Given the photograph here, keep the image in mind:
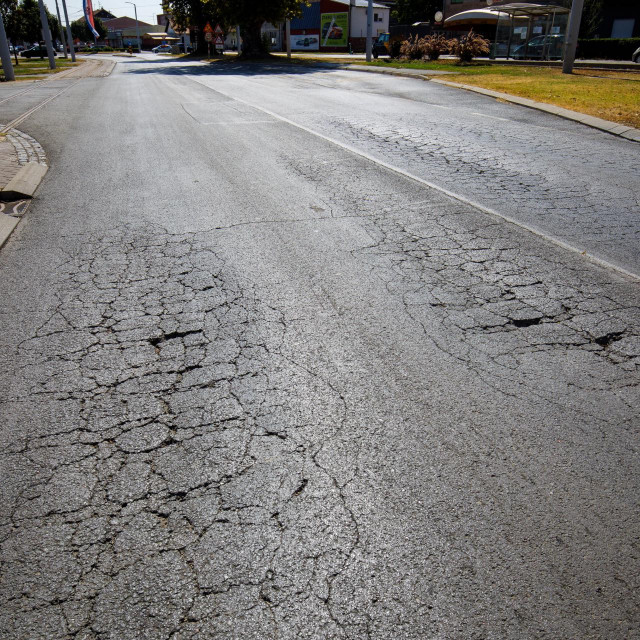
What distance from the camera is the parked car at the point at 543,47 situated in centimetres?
2823

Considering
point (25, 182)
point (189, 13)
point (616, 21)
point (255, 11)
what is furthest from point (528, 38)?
point (189, 13)

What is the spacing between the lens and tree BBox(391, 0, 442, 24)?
63562 mm

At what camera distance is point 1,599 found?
2148 millimetres

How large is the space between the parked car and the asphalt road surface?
2596 centimetres

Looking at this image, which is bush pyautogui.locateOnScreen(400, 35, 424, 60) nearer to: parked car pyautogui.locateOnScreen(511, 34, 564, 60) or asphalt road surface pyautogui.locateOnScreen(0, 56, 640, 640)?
parked car pyautogui.locateOnScreen(511, 34, 564, 60)

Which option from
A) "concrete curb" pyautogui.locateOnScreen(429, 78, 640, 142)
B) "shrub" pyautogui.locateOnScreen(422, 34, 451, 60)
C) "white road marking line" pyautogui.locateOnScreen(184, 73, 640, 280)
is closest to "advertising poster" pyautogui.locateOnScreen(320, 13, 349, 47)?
"shrub" pyautogui.locateOnScreen(422, 34, 451, 60)

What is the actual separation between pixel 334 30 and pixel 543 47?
32636mm

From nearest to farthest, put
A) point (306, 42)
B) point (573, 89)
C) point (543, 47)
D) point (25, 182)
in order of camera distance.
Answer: point (25, 182), point (573, 89), point (543, 47), point (306, 42)

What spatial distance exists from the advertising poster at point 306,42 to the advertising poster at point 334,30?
2.24 feet

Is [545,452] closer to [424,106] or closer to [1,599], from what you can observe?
[1,599]

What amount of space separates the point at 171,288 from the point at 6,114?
45.5ft

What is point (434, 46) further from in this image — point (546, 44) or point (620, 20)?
point (620, 20)

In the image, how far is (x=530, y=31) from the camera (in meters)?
29.3

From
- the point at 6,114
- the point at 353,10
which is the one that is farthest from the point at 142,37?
the point at 6,114
